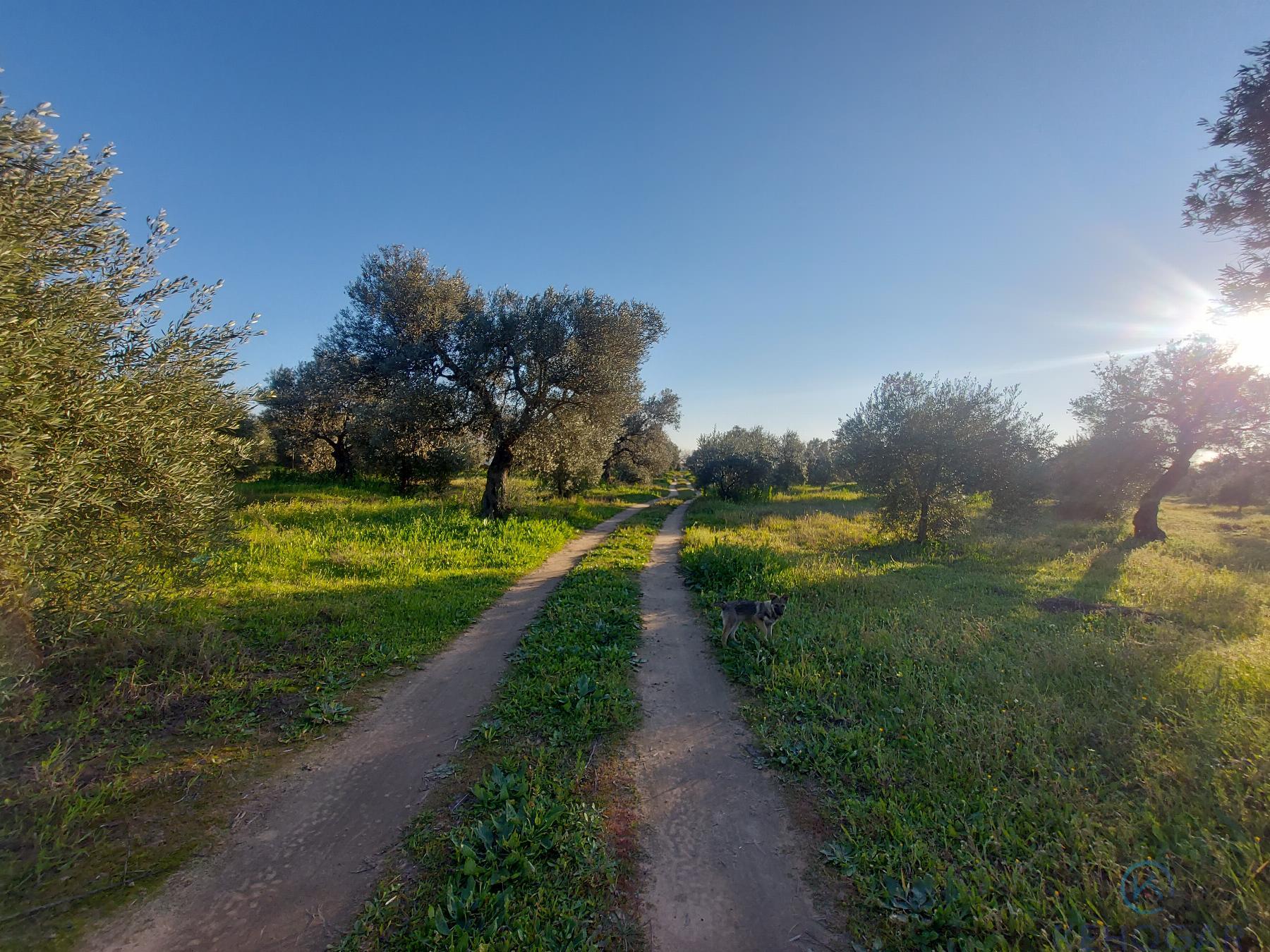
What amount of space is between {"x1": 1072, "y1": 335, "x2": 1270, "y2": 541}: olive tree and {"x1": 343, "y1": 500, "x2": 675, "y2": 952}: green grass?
28.6 metres

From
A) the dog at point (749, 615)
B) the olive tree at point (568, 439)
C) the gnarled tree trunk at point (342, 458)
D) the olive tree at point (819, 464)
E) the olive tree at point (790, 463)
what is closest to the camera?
the dog at point (749, 615)

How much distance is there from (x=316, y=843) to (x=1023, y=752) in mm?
7472

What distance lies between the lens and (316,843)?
420cm

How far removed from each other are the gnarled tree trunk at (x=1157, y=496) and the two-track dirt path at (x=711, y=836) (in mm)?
26269

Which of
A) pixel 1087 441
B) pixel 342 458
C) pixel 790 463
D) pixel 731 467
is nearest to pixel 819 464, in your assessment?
pixel 790 463

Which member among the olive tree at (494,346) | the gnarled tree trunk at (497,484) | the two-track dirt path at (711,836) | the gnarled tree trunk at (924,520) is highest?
the olive tree at (494,346)

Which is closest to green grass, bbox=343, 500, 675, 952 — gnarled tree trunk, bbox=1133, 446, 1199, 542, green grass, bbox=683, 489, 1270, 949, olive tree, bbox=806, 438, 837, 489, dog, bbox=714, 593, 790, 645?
green grass, bbox=683, 489, 1270, 949

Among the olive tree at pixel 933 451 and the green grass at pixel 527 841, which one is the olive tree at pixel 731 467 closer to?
the olive tree at pixel 933 451

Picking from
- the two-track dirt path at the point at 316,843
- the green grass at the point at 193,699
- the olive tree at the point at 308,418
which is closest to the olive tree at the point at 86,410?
the green grass at the point at 193,699

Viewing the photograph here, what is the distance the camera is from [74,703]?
5.83 metres

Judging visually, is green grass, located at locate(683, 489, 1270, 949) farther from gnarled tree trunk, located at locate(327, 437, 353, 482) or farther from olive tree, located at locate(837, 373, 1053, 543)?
gnarled tree trunk, located at locate(327, 437, 353, 482)

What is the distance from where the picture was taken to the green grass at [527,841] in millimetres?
3414

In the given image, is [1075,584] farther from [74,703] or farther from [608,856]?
[74,703]

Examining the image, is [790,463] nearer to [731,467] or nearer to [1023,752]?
[731,467]
